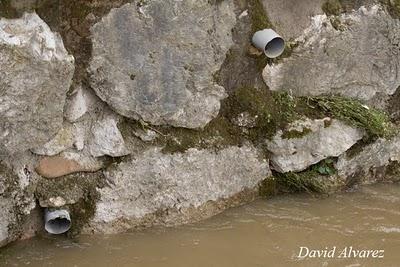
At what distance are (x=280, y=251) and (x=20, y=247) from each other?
6.49 feet

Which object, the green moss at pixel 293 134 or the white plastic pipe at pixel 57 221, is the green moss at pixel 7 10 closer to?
the white plastic pipe at pixel 57 221

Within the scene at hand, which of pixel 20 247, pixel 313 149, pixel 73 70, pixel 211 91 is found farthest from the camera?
pixel 313 149

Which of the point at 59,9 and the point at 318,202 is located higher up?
the point at 59,9

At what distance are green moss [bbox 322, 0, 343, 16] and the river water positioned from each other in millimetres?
1661

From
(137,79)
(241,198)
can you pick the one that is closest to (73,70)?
(137,79)

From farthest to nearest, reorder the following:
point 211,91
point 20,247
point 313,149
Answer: point 313,149 < point 211,91 < point 20,247

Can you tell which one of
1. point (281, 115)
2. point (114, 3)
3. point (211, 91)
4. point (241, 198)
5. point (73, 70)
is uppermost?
point (114, 3)

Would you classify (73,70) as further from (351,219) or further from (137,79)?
(351,219)

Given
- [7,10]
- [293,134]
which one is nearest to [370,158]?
[293,134]

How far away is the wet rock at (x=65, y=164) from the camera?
14.3ft

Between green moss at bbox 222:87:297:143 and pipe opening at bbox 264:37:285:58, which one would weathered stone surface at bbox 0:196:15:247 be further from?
pipe opening at bbox 264:37:285:58

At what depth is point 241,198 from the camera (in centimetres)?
506

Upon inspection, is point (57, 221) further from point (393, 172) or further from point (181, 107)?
point (393, 172)

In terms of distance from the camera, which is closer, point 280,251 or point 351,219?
point 280,251
